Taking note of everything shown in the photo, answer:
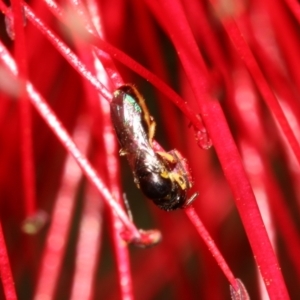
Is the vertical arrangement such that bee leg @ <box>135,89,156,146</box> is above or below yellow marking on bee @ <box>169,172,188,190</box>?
above

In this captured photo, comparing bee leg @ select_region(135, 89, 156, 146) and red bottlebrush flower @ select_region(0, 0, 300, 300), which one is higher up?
bee leg @ select_region(135, 89, 156, 146)

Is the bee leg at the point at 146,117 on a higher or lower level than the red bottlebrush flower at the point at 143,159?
higher

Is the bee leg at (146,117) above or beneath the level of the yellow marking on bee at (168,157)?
above

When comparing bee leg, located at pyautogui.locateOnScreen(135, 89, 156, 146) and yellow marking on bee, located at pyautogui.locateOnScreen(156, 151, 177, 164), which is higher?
bee leg, located at pyautogui.locateOnScreen(135, 89, 156, 146)

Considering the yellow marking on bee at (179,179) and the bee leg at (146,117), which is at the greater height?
the bee leg at (146,117)

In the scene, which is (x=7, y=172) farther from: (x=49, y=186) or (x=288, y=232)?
(x=288, y=232)

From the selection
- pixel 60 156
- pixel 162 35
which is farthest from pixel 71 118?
pixel 162 35

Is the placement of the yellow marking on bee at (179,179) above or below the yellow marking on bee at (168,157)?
below

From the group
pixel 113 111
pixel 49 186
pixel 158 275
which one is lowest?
pixel 158 275
